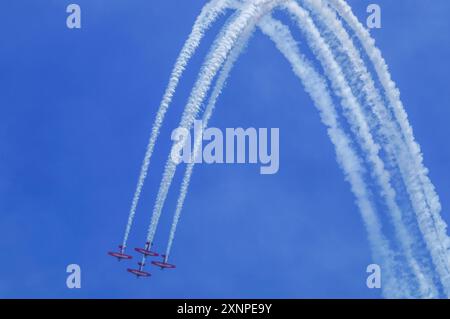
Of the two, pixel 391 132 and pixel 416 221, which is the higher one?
pixel 391 132

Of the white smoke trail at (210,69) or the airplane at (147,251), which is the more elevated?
the white smoke trail at (210,69)
